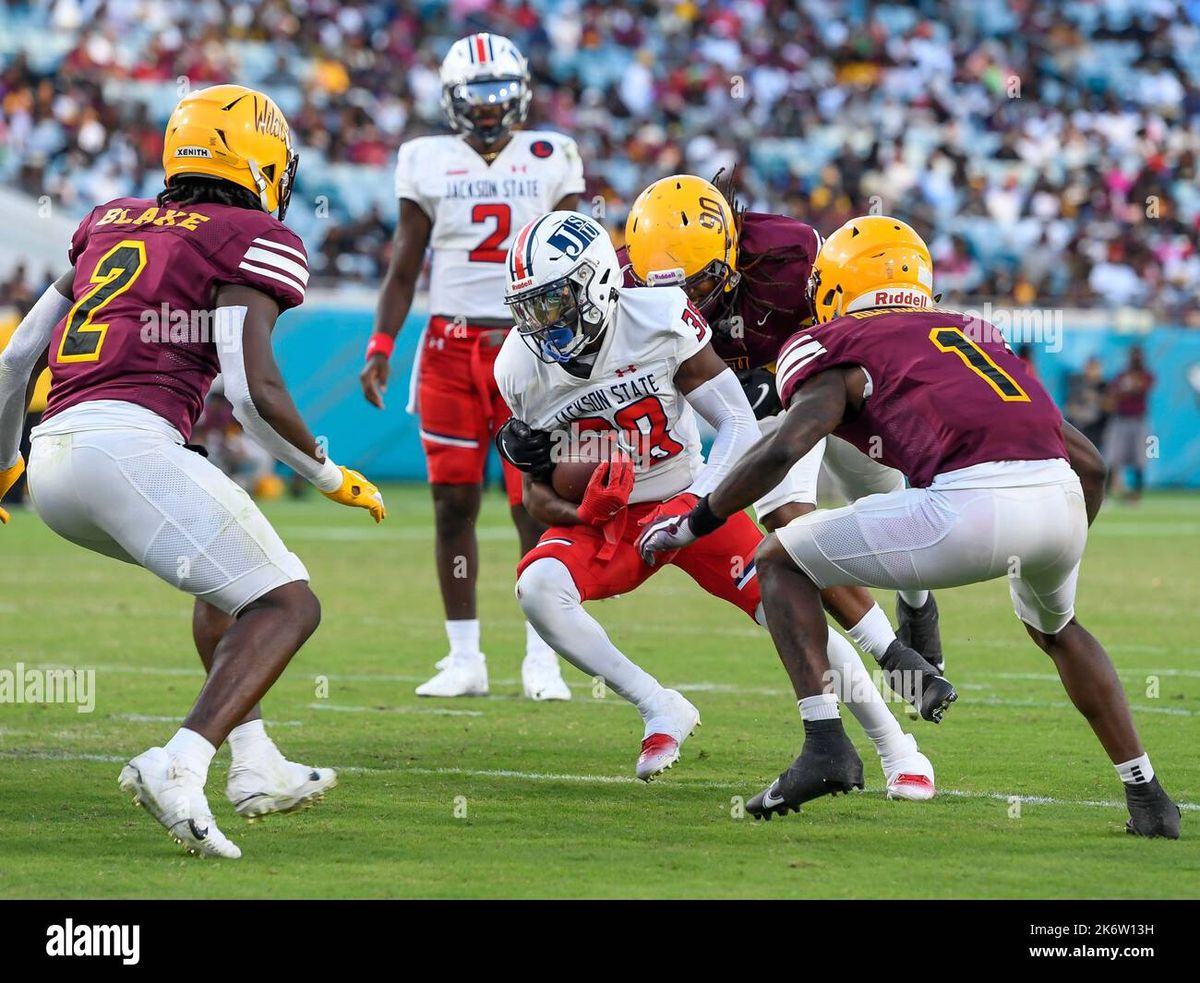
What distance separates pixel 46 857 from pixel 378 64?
64.6ft

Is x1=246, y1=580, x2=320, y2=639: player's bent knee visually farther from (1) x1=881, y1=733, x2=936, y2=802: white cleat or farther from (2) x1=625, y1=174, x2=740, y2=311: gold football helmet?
(2) x1=625, y1=174, x2=740, y2=311: gold football helmet

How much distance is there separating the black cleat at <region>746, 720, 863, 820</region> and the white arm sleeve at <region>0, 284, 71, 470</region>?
7.48ft

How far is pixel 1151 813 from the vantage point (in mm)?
4512

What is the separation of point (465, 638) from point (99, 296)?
2984mm

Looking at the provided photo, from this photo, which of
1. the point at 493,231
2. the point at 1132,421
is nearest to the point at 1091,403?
the point at 1132,421

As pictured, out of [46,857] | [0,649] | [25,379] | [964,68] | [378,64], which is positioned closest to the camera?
[46,857]

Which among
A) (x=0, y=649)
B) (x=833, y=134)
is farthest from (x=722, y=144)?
(x=0, y=649)

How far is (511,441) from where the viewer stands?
5.59 metres

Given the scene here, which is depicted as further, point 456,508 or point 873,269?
point 456,508

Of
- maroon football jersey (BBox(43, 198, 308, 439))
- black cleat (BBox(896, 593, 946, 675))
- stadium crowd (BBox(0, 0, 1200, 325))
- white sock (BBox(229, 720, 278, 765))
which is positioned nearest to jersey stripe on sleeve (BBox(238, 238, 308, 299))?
maroon football jersey (BBox(43, 198, 308, 439))

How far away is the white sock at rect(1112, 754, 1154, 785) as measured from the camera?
14.9 feet

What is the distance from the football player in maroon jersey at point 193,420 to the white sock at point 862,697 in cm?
136

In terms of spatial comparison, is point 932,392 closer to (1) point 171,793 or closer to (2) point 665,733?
(2) point 665,733

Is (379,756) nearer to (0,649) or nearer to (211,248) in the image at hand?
(211,248)
